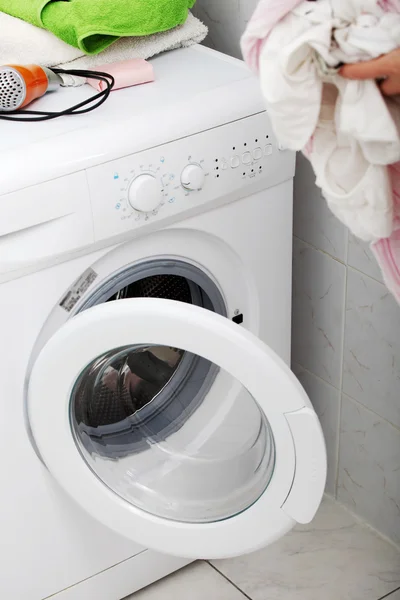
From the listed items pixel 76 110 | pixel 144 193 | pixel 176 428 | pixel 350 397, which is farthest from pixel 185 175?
pixel 350 397

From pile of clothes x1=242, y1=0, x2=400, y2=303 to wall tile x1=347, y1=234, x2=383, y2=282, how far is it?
48cm

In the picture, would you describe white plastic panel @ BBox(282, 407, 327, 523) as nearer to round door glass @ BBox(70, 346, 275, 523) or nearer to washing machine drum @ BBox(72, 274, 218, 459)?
round door glass @ BBox(70, 346, 275, 523)

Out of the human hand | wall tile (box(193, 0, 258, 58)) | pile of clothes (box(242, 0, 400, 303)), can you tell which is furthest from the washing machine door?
wall tile (box(193, 0, 258, 58))

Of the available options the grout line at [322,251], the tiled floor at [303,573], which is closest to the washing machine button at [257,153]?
the grout line at [322,251]

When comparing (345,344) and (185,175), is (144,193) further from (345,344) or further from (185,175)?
(345,344)

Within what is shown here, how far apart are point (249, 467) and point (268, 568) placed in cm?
35

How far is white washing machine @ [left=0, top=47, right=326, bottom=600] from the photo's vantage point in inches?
41.4

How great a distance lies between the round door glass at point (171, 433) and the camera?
1.24m

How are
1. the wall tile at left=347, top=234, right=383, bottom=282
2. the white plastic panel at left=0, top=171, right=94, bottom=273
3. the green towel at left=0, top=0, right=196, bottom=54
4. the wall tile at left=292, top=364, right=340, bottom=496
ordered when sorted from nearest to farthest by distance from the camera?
the white plastic panel at left=0, top=171, right=94, bottom=273 < the green towel at left=0, top=0, right=196, bottom=54 < the wall tile at left=347, top=234, right=383, bottom=282 < the wall tile at left=292, top=364, right=340, bottom=496

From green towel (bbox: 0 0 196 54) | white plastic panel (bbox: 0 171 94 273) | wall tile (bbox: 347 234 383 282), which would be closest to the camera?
white plastic panel (bbox: 0 171 94 273)

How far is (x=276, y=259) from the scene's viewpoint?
1.33 metres

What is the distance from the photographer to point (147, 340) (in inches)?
41.6

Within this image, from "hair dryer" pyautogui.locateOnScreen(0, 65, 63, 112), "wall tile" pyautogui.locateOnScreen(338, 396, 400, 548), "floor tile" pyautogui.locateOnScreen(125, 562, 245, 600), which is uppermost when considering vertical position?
"hair dryer" pyautogui.locateOnScreen(0, 65, 63, 112)

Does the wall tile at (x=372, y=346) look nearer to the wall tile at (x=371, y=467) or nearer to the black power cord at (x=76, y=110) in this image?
the wall tile at (x=371, y=467)
